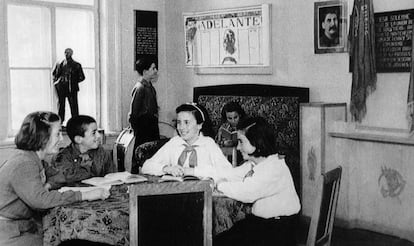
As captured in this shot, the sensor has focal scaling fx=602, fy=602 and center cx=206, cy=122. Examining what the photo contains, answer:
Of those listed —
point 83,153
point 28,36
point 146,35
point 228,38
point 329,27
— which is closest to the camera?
point 83,153

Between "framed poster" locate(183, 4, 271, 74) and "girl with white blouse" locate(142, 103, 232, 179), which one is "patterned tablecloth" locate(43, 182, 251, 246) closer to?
"girl with white blouse" locate(142, 103, 232, 179)

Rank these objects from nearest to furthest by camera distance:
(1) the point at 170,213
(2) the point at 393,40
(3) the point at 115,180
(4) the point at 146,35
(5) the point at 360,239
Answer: (1) the point at 170,213
(3) the point at 115,180
(2) the point at 393,40
(5) the point at 360,239
(4) the point at 146,35

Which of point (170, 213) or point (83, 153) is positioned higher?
point (83, 153)

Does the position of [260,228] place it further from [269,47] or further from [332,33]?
[269,47]

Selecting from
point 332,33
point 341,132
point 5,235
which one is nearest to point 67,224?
point 5,235

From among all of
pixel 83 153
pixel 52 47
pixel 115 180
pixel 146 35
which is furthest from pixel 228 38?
pixel 115 180

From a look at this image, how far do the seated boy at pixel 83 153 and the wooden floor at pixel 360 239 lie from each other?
1.88 metres

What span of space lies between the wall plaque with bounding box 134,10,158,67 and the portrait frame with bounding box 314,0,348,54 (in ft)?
7.90

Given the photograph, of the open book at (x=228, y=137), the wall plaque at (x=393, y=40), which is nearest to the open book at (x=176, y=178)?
the open book at (x=228, y=137)

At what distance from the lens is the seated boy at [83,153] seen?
3.92 metres

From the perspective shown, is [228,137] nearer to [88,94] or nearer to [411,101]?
[411,101]

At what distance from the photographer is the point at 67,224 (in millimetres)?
2910

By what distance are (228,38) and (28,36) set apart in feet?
7.03

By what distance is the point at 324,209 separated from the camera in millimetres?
2840
